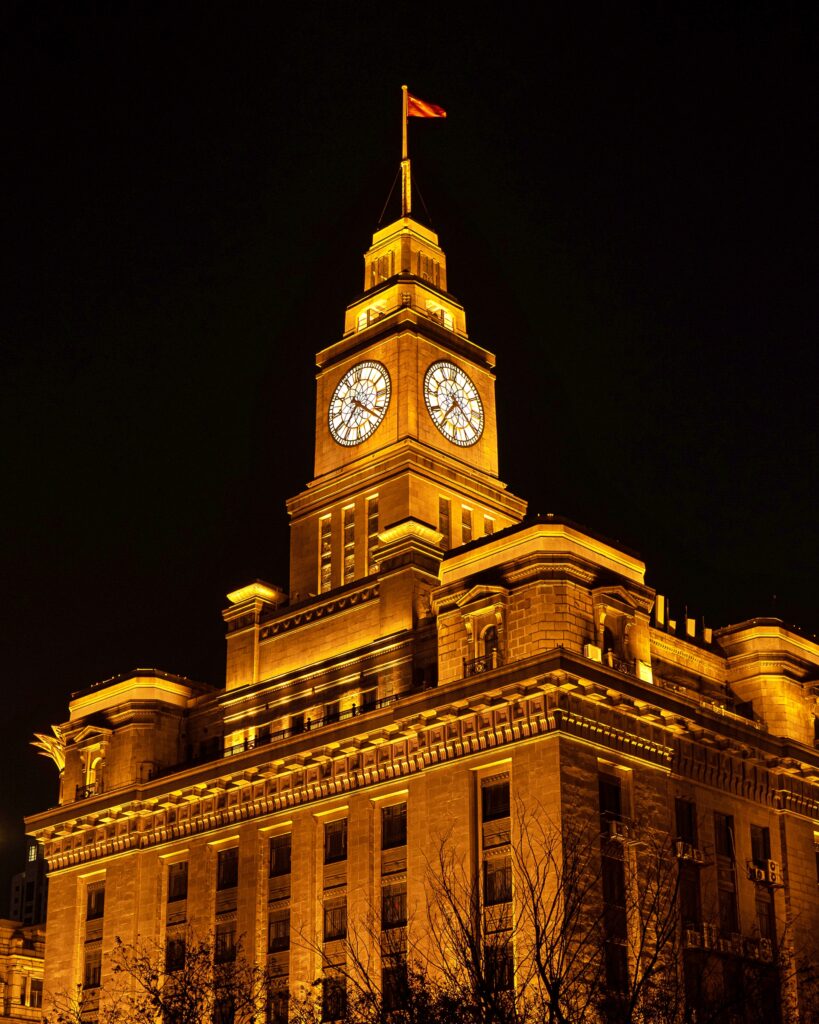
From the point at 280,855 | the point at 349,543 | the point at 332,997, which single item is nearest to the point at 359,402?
the point at 349,543

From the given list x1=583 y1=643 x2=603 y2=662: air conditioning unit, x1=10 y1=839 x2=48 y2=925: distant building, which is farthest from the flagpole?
x1=10 y1=839 x2=48 y2=925: distant building

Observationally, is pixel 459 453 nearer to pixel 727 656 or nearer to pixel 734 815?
pixel 727 656

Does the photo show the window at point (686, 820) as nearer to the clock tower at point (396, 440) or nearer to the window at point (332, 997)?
the window at point (332, 997)

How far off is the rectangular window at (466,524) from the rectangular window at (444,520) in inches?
39.8

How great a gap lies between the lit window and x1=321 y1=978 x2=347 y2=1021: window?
79.7ft

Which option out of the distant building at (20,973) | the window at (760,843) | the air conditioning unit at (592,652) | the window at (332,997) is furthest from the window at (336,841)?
the distant building at (20,973)

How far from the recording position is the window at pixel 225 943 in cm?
7725

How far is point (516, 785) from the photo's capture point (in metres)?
68.5

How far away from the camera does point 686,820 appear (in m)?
73.2

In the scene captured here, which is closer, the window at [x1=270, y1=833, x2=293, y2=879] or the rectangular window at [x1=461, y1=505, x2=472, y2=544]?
the window at [x1=270, y1=833, x2=293, y2=879]

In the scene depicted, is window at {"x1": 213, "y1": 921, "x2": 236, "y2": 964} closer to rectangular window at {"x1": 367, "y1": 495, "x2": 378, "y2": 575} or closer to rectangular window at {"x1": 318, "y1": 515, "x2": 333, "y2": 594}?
rectangular window at {"x1": 367, "y1": 495, "x2": 378, "y2": 575}

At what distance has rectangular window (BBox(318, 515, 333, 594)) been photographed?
9175cm

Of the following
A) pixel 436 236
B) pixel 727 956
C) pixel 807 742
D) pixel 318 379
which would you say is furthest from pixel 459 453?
pixel 727 956

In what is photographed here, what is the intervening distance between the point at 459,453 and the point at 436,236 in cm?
1795
